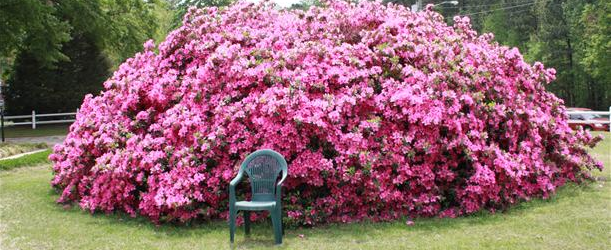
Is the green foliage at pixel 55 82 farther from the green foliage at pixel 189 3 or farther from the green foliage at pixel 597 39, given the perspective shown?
the green foliage at pixel 597 39

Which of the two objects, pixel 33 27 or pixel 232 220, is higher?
pixel 33 27

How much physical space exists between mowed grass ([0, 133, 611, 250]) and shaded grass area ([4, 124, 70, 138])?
1876cm

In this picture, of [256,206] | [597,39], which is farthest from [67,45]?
[597,39]

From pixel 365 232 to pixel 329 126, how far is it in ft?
4.39

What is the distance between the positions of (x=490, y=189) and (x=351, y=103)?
2019mm

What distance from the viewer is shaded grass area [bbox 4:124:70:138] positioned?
25.6m

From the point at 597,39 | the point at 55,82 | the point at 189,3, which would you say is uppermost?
the point at 189,3

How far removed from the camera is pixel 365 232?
22.2ft

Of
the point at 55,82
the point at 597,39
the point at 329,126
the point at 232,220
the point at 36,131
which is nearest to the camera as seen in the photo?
the point at 232,220

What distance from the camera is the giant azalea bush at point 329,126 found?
23.8 feet

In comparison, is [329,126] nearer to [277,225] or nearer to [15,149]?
[277,225]

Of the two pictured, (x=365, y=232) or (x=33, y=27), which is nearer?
(x=365, y=232)

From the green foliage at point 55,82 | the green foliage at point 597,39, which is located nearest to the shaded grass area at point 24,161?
the green foliage at point 55,82

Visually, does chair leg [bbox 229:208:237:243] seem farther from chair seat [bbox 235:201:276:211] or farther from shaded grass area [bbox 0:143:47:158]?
shaded grass area [bbox 0:143:47:158]
